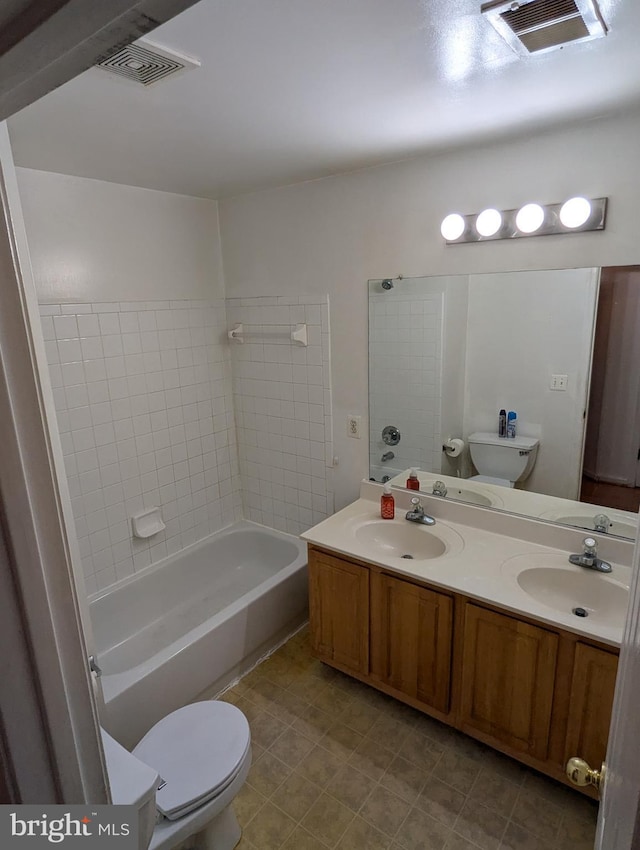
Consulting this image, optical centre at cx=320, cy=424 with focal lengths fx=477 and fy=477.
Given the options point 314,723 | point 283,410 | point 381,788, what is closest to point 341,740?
point 314,723

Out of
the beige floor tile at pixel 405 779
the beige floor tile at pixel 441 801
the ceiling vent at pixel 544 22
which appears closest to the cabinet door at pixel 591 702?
the beige floor tile at pixel 441 801

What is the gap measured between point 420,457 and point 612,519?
853 millimetres

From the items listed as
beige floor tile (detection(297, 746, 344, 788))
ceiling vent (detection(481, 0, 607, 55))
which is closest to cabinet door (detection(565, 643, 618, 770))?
beige floor tile (detection(297, 746, 344, 788))

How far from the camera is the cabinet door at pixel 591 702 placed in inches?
59.5

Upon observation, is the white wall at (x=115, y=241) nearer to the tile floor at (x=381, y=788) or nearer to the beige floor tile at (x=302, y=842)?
the tile floor at (x=381, y=788)

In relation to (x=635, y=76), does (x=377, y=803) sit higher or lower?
lower

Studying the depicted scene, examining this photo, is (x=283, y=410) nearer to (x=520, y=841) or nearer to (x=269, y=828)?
(x=269, y=828)

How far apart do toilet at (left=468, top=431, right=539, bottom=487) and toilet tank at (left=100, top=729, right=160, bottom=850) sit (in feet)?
5.51

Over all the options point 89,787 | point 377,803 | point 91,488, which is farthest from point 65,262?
point 377,803

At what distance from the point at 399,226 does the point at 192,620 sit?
7.62 feet

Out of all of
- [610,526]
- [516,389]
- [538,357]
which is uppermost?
[538,357]

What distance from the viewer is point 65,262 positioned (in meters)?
2.17

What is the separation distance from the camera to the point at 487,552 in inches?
78.0

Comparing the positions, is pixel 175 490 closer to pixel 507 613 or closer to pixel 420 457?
pixel 420 457
